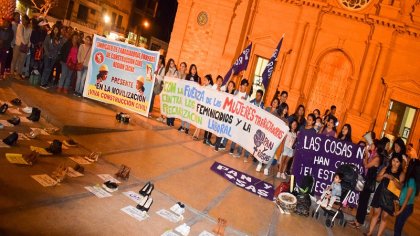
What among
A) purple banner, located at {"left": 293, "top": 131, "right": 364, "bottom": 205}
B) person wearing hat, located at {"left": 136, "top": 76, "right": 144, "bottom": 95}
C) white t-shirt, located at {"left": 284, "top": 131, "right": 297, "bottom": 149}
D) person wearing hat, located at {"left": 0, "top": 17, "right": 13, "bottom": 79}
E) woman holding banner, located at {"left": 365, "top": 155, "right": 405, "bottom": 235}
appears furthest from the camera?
person wearing hat, located at {"left": 0, "top": 17, "right": 13, "bottom": 79}

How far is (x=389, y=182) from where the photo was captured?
652 centimetres

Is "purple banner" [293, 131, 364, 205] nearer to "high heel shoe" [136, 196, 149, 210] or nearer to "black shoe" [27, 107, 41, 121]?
"high heel shoe" [136, 196, 149, 210]

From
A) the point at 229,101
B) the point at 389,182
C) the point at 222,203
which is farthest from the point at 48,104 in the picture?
the point at 389,182

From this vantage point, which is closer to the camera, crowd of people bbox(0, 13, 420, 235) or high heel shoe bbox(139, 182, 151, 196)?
high heel shoe bbox(139, 182, 151, 196)

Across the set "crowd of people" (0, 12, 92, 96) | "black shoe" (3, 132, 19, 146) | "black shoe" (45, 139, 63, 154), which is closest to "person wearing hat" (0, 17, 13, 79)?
"crowd of people" (0, 12, 92, 96)

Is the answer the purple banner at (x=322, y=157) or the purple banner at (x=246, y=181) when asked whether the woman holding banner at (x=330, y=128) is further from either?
the purple banner at (x=246, y=181)

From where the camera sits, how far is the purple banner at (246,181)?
6.93 m

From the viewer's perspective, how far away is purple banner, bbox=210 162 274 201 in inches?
273

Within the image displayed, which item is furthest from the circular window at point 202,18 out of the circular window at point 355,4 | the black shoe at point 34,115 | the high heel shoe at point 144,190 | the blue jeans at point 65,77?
the high heel shoe at point 144,190

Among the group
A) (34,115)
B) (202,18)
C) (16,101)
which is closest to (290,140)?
(34,115)

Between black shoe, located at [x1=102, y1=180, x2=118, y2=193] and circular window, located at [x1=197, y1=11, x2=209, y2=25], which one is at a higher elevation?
circular window, located at [x1=197, y1=11, x2=209, y2=25]

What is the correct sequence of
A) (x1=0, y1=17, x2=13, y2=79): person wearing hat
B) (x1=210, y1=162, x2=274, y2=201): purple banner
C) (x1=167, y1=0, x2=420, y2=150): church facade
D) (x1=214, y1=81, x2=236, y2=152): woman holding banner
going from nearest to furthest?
(x1=210, y1=162, x2=274, y2=201): purple banner < (x1=214, y1=81, x2=236, y2=152): woman holding banner < (x1=0, y1=17, x2=13, y2=79): person wearing hat < (x1=167, y1=0, x2=420, y2=150): church facade

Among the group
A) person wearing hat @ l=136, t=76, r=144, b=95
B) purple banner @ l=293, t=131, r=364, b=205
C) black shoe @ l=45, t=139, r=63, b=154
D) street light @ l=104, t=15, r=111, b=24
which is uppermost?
street light @ l=104, t=15, r=111, b=24

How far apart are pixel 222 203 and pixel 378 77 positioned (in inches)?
533
